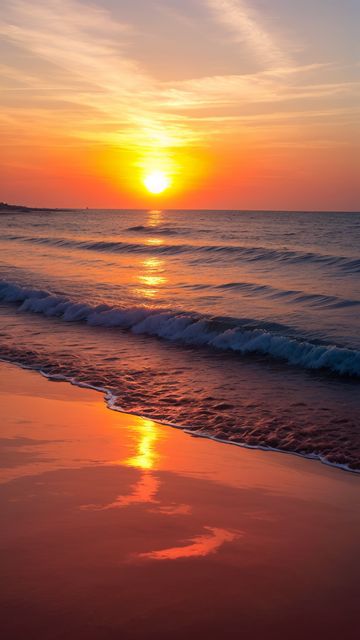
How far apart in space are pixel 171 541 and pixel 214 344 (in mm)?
8007

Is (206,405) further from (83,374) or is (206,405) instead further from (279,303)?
(279,303)

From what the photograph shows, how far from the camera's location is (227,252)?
30547 millimetres

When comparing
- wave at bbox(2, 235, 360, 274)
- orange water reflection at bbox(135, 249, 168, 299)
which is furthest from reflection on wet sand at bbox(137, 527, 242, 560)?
wave at bbox(2, 235, 360, 274)

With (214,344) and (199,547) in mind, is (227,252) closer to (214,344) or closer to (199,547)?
(214,344)

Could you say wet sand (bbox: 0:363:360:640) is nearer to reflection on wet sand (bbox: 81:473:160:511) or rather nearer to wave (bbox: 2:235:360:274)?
reflection on wet sand (bbox: 81:473:160:511)

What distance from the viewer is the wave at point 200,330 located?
30.9ft

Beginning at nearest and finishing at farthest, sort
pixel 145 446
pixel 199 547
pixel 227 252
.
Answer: pixel 199 547 → pixel 145 446 → pixel 227 252

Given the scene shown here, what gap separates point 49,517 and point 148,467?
1.40 m

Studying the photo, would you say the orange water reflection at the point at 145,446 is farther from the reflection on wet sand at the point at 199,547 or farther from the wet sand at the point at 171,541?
the reflection on wet sand at the point at 199,547

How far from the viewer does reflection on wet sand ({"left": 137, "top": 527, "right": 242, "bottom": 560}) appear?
3.27 m

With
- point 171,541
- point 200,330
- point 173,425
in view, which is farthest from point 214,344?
point 171,541

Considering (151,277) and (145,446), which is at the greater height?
(151,277)

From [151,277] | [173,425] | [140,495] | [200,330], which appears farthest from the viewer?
[151,277]

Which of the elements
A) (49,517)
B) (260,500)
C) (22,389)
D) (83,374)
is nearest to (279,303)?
(83,374)
